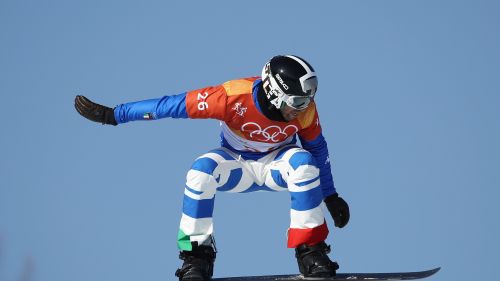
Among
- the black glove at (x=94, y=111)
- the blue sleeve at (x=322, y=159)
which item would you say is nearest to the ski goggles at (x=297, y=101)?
the blue sleeve at (x=322, y=159)

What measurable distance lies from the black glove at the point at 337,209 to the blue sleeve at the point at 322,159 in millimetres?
62

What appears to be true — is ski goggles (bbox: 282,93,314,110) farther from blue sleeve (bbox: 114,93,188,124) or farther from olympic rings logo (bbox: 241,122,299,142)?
blue sleeve (bbox: 114,93,188,124)

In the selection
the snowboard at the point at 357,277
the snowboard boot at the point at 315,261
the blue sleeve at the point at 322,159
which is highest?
the blue sleeve at the point at 322,159

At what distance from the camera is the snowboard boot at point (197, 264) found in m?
8.02

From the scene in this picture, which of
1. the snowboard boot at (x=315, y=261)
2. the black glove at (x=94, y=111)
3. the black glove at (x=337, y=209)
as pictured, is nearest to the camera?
the snowboard boot at (x=315, y=261)

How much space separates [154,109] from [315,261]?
78.1 inches

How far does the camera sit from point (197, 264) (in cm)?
812

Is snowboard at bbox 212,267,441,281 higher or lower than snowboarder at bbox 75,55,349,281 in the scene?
lower

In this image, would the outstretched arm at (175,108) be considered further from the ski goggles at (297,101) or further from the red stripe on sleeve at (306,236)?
the red stripe on sleeve at (306,236)

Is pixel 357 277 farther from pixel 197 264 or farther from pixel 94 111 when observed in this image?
pixel 94 111

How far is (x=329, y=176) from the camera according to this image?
9.08 metres

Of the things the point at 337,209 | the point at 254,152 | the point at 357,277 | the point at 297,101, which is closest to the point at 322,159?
the point at 337,209

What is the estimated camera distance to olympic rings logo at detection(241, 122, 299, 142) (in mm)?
8469

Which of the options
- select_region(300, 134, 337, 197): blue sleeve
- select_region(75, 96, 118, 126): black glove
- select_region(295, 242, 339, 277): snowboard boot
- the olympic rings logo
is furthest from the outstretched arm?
select_region(295, 242, 339, 277): snowboard boot
